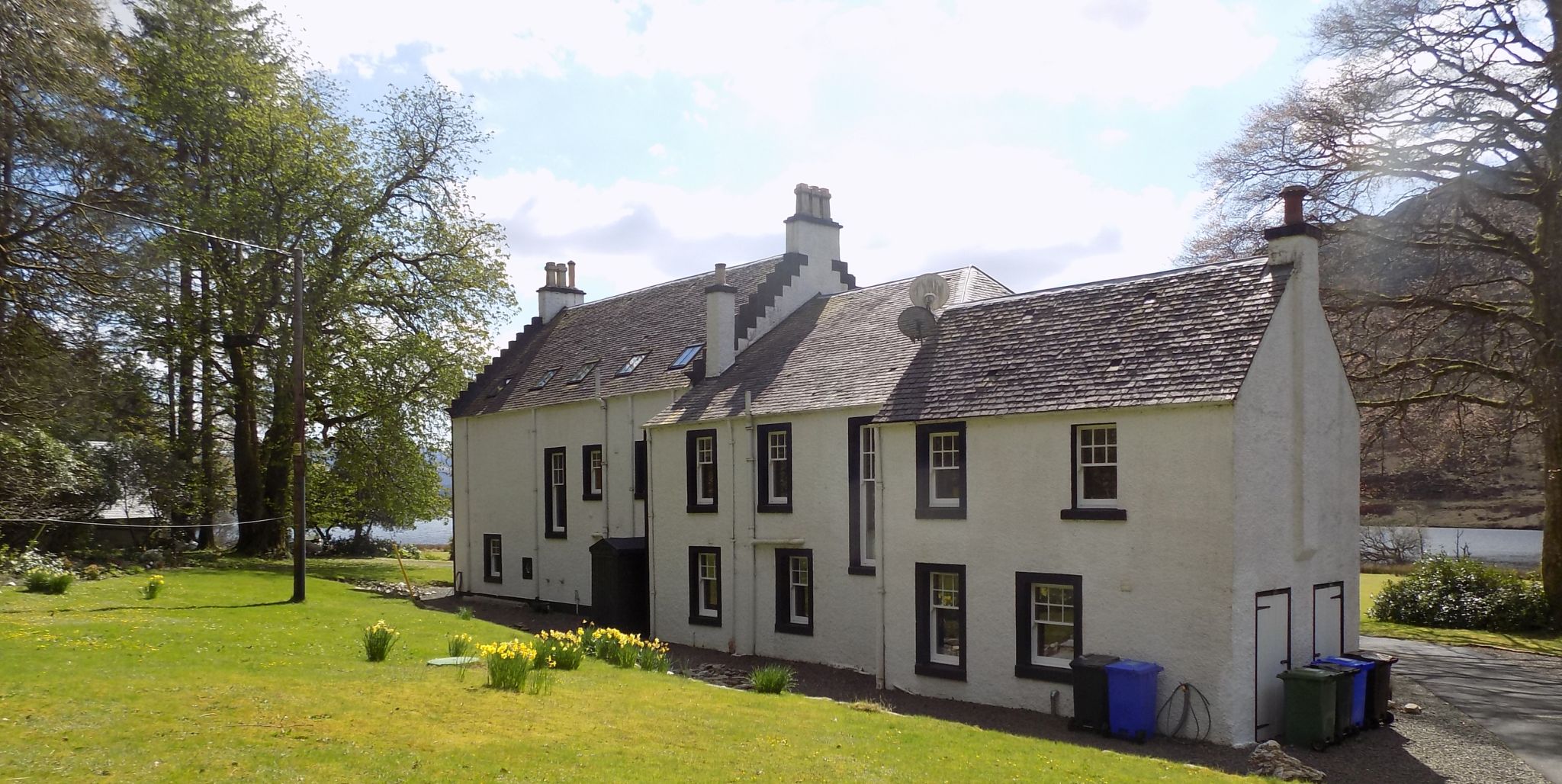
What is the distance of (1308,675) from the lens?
16031mm

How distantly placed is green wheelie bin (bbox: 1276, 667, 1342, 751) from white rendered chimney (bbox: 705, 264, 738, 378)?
55.3 ft

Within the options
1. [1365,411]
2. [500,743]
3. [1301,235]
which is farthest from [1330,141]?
[500,743]

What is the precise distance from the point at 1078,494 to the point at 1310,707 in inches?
185

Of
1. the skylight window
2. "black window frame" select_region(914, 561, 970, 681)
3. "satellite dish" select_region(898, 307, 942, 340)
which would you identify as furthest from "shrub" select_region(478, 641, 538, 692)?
the skylight window

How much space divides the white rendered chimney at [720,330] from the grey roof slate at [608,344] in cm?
71

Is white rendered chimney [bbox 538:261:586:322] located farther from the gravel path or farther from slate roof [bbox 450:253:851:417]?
the gravel path

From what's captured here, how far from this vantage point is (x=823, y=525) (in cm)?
2409

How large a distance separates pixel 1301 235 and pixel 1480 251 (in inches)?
564

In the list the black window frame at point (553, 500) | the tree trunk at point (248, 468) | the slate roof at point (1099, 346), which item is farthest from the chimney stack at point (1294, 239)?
the tree trunk at point (248, 468)

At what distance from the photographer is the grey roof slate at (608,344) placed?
32.2 metres

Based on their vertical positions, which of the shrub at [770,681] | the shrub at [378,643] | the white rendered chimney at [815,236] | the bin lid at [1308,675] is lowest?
the shrub at [770,681]

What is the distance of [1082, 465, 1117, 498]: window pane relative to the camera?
1788 centimetres

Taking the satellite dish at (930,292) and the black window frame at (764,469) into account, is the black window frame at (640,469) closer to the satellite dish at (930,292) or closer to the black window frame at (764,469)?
the black window frame at (764,469)

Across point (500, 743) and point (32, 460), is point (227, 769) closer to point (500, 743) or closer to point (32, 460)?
point (500, 743)
